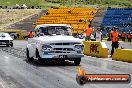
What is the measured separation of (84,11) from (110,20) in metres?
10.1

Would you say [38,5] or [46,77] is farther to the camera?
[38,5]

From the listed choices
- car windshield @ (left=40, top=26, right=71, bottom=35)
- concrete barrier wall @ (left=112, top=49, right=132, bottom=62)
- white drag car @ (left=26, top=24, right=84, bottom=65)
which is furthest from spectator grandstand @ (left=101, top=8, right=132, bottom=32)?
white drag car @ (left=26, top=24, right=84, bottom=65)

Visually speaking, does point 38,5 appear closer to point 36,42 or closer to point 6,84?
point 36,42

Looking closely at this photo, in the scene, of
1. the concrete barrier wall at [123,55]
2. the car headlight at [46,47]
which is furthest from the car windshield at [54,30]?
the concrete barrier wall at [123,55]

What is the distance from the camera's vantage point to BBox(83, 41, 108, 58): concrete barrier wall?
28.1m

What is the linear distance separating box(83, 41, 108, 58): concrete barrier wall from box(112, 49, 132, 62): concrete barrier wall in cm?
189

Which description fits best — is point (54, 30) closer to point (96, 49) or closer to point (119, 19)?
point (96, 49)

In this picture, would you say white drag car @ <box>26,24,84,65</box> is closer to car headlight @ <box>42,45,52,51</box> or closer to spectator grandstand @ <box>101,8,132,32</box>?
car headlight @ <box>42,45,52,51</box>

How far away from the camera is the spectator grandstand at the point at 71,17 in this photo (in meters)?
81.5

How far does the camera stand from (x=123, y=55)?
81.7 ft

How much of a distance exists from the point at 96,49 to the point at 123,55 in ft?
14.7

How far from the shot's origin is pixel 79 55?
67.3ft

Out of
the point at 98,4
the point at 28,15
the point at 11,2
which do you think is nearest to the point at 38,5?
the point at 11,2

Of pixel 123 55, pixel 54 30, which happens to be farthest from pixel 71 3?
pixel 54 30
